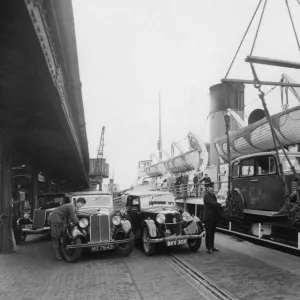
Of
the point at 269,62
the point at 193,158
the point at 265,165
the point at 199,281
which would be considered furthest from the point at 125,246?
the point at 193,158

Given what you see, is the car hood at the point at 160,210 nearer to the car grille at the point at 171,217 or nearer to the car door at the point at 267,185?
the car grille at the point at 171,217

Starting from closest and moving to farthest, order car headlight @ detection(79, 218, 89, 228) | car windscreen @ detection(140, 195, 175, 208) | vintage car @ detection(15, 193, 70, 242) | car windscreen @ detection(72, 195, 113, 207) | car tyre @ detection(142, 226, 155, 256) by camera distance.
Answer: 1. car headlight @ detection(79, 218, 89, 228)
2. car tyre @ detection(142, 226, 155, 256)
3. car windscreen @ detection(140, 195, 175, 208)
4. car windscreen @ detection(72, 195, 113, 207)
5. vintage car @ detection(15, 193, 70, 242)

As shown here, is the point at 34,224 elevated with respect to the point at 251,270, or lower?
elevated

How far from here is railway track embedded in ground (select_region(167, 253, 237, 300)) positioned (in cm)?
550

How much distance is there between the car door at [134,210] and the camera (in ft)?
34.9

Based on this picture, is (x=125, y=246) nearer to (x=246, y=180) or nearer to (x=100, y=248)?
(x=100, y=248)

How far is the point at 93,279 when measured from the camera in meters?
6.66

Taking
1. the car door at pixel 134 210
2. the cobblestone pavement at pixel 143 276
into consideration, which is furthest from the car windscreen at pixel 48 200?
the cobblestone pavement at pixel 143 276

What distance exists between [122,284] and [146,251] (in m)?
2.97

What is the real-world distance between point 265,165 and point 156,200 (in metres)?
3.69

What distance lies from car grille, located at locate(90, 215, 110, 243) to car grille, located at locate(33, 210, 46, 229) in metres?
4.20

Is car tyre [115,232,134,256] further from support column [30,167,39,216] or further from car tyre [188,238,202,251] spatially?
support column [30,167,39,216]

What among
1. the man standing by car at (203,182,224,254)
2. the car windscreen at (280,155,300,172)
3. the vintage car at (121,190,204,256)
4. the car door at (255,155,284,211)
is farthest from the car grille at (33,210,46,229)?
the car windscreen at (280,155,300,172)

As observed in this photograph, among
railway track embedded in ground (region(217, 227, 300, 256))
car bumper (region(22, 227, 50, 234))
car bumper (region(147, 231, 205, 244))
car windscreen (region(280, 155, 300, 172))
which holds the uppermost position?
car windscreen (region(280, 155, 300, 172))
